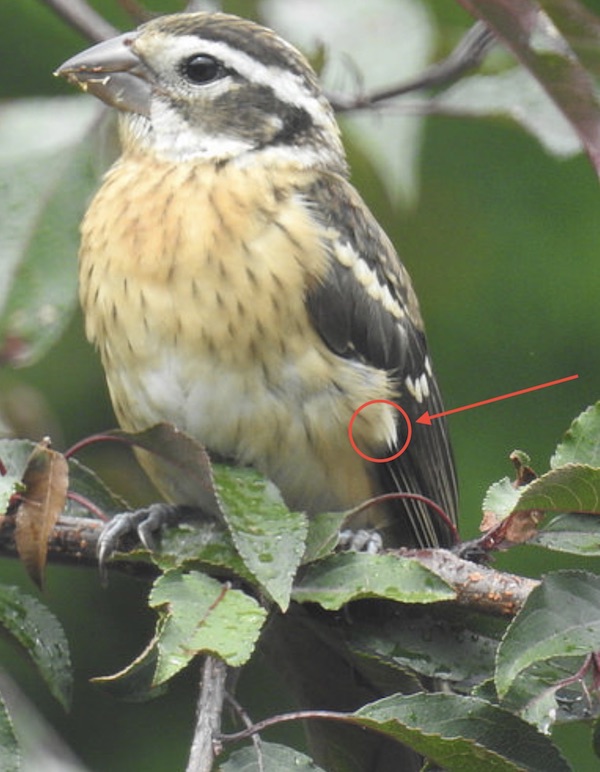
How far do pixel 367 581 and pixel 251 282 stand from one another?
0.78 metres

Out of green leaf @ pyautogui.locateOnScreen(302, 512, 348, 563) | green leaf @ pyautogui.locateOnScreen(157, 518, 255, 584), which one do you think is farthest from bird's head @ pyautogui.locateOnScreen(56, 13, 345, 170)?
green leaf @ pyautogui.locateOnScreen(302, 512, 348, 563)

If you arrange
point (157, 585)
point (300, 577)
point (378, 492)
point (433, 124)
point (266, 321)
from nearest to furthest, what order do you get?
point (157, 585) → point (300, 577) → point (266, 321) → point (378, 492) → point (433, 124)

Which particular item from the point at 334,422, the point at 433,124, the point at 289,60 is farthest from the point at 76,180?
the point at 433,124

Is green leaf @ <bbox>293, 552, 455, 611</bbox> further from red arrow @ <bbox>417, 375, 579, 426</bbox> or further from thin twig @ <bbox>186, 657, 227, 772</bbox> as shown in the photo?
red arrow @ <bbox>417, 375, 579, 426</bbox>

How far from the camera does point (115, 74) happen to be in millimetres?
3098

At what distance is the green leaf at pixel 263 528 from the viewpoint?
2.21 metres

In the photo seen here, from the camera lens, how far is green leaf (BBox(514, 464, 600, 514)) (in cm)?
221

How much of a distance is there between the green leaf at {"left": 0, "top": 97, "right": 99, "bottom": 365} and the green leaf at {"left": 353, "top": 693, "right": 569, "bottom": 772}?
102 centimetres

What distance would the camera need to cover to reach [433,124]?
379cm

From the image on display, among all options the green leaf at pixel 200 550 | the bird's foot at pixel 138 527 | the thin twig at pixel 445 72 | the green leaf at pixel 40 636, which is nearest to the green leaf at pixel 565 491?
the green leaf at pixel 200 550

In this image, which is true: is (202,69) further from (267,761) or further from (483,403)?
(267,761)

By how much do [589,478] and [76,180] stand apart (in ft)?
4.21

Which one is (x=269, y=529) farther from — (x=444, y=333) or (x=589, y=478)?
(x=444, y=333)

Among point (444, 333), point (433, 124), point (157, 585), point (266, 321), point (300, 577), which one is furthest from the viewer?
point (444, 333)
